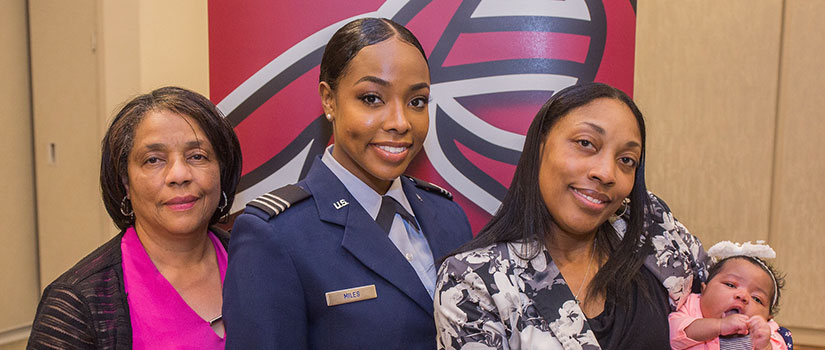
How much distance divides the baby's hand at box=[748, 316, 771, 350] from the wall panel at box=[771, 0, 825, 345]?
1.87m

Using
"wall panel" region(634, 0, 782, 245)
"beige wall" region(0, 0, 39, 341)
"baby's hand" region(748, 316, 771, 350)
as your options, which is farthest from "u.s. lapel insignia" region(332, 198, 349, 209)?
"beige wall" region(0, 0, 39, 341)

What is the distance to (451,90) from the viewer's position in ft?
7.56

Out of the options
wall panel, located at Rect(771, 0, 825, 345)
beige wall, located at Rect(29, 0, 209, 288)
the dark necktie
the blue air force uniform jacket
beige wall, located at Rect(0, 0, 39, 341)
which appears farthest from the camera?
wall panel, located at Rect(771, 0, 825, 345)

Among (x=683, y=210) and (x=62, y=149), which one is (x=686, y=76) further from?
(x=62, y=149)

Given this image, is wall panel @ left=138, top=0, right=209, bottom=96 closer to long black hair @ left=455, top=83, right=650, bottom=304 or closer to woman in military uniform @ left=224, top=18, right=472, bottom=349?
woman in military uniform @ left=224, top=18, right=472, bottom=349

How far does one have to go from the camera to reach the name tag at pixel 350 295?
51.9 inches

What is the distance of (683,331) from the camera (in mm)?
1434

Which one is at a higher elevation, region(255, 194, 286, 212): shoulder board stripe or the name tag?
region(255, 194, 286, 212): shoulder board stripe

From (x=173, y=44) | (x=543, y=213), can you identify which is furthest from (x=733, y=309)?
(x=173, y=44)

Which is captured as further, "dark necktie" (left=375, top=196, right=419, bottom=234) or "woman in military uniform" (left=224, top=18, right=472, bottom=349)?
"dark necktie" (left=375, top=196, right=419, bottom=234)

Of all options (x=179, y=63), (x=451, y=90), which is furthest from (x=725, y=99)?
(x=179, y=63)

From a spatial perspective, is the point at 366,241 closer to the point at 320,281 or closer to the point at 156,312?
the point at 320,281

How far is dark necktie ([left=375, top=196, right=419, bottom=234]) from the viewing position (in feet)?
4.91

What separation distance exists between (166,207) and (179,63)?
1.32 meters
